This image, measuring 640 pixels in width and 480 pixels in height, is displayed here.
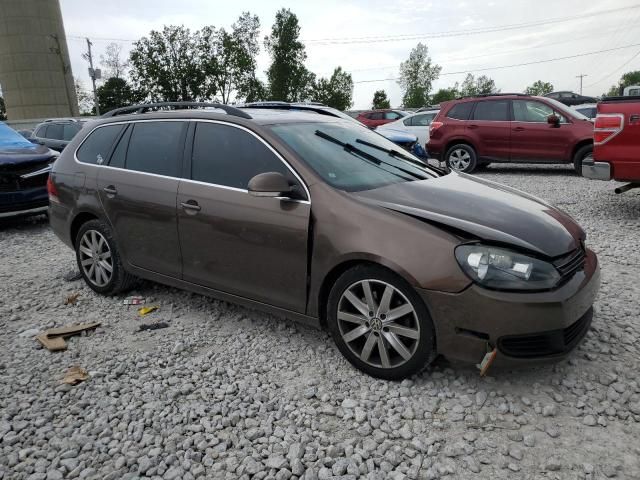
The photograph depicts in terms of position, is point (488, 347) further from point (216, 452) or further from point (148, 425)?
point (148, 425)

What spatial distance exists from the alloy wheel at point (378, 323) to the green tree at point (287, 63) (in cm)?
5212

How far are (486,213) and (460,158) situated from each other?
901 cm

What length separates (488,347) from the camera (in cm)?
269

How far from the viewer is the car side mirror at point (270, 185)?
312 centimetres

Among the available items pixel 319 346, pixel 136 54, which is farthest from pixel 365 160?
pixel 136 54

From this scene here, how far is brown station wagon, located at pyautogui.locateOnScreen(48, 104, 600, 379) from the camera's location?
8.87 ft

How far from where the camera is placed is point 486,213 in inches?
119

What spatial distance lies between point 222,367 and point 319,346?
0.69 meters

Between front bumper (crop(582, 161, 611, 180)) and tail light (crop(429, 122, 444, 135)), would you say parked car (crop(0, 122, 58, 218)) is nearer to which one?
front bumper (crop(582, 161, 611, 180))

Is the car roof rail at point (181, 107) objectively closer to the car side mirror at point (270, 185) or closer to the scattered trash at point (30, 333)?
the car side mirror at point (270, 185)

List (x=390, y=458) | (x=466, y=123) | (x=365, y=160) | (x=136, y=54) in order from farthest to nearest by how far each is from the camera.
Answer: (x=136, y=54) → (x=466, y=123) → (x=365, y=160) → (x=390, y=458)

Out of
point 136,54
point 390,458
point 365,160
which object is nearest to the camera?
point 390,458

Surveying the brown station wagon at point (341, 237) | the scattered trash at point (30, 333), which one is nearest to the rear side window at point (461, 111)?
the brown station wagon at point (341, 237)

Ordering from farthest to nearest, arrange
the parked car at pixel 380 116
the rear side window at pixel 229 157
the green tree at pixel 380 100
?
the green tree at pixel 380 100
the parked car at pixel 380 116
the rear side window at pixel 229 157
